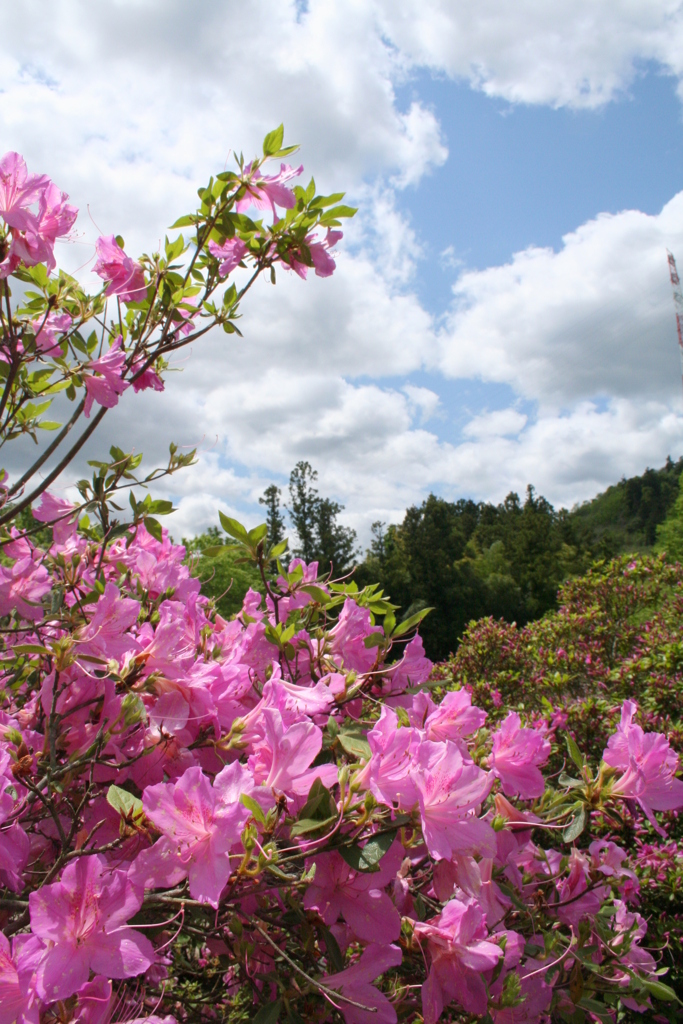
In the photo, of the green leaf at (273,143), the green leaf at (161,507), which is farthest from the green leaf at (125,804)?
the green leaf at (273,143)

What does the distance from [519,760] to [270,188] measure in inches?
68.2

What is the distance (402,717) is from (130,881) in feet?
1.81

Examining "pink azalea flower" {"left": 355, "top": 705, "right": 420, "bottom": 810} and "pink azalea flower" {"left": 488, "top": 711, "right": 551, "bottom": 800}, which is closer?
"pink azalea flower" {"left": 355, "top": 705, "right": 420, "bottom": 810}

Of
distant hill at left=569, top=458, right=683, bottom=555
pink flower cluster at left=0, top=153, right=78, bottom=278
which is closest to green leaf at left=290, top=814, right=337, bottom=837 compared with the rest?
pink flower cluster at left=0, top=153, right=78, bottom=278

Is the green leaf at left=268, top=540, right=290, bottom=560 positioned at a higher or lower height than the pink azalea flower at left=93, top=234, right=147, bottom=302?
lower

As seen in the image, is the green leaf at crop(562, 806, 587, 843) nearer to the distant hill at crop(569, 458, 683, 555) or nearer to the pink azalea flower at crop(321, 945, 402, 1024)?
the pink azalea flower at crop(321, 945, 402, 1024)

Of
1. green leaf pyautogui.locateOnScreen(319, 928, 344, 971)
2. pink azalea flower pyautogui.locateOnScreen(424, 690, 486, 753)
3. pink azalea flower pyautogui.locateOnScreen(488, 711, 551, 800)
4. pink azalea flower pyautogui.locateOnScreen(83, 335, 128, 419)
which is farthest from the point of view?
pink azalea flower pyautogui.locateOnScreen(83, 335, 128, 419)

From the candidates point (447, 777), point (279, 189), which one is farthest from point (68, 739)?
point (279, 189)

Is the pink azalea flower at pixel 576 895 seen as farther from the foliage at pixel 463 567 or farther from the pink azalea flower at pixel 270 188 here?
the foliage at pixel 463 567

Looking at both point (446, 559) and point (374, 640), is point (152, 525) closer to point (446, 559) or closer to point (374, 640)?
point (374, 640)

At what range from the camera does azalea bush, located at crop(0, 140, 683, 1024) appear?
3.00 ft

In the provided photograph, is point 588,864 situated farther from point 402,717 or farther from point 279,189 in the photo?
point 279,189

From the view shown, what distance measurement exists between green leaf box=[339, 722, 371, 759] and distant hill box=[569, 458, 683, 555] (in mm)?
80081

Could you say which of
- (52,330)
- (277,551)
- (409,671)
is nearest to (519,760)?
(409,671)
